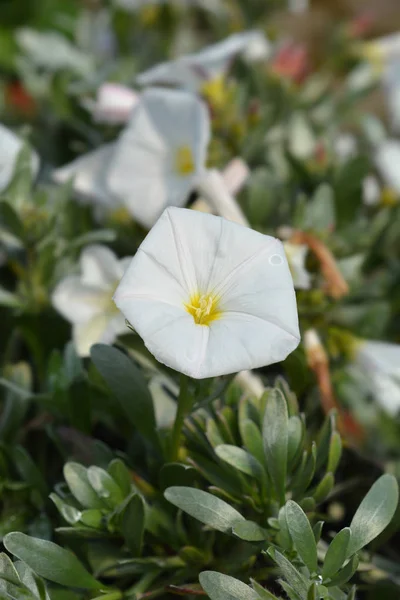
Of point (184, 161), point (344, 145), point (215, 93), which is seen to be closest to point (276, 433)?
point (184, 161)

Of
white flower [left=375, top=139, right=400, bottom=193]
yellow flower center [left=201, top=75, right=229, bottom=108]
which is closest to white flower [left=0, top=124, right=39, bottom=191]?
yellow flower center [left=201, top=75, right=229, bottom=108]

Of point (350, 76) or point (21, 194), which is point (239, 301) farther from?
point (350, 76)

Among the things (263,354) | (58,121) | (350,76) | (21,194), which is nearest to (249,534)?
(263,354)

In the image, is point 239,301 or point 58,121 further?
point 58,121

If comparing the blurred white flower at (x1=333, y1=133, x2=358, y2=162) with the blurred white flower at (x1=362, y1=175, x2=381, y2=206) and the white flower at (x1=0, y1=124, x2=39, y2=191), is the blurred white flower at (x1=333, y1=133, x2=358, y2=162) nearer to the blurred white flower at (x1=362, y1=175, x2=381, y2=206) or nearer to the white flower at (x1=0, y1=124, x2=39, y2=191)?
the blurred white flower at (x1=362, y1=175, x2=381, y2=206)

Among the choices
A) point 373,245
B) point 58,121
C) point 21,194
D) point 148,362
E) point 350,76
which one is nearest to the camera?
point 148,362

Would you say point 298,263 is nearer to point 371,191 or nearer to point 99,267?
point 99,267

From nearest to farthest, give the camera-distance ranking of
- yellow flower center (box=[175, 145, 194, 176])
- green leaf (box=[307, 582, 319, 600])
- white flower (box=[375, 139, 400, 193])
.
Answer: green leaf (box=[307, 582, 319, 600]), yellow flower center (box=[175, 145, 194, 176]), white flower (box=[375, 139, 400, 193])

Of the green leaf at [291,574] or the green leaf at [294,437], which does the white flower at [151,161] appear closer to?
the green leaf at [294,437]
